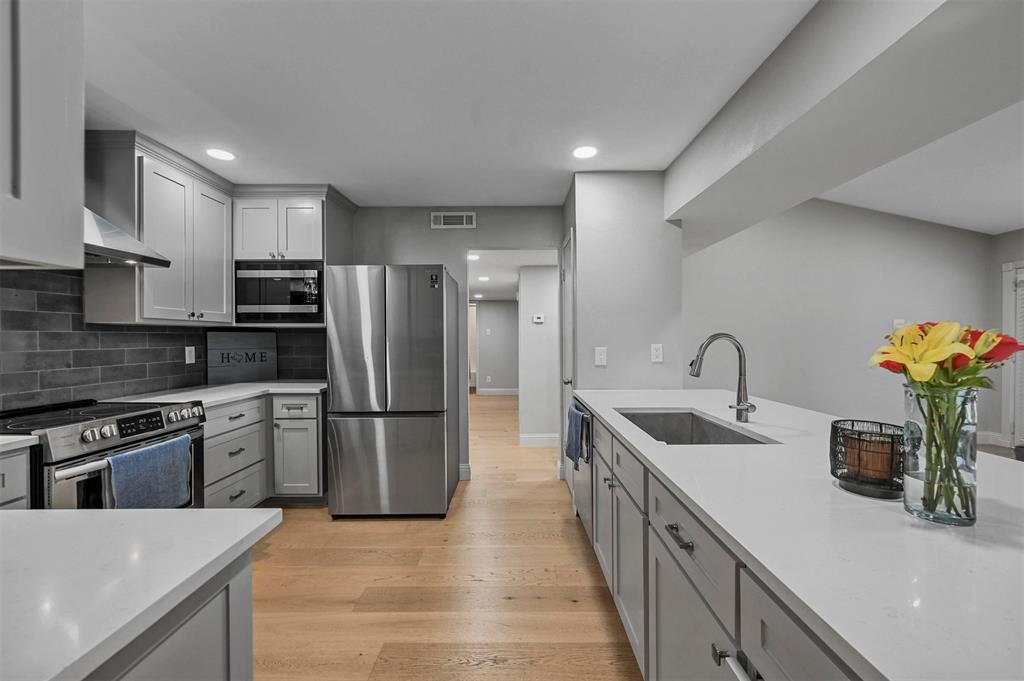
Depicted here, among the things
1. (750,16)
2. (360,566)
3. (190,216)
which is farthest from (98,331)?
(750,16)

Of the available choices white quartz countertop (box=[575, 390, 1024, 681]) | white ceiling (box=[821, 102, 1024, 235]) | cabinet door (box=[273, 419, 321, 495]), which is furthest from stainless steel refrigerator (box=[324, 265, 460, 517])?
white ceiling (box=[821, 102, 1024, 235])

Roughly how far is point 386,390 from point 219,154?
185 cm

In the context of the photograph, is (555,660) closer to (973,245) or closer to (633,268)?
(633,268)

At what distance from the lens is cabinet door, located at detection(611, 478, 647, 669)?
5.10ft

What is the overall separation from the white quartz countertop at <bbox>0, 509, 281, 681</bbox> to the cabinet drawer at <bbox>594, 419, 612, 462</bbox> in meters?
1.45

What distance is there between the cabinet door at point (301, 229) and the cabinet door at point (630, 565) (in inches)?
112

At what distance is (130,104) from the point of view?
230 cm

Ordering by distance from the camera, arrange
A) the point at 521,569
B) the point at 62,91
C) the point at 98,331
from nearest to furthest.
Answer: the point at 62,91 < the point at 521,569 < the point at 98,331

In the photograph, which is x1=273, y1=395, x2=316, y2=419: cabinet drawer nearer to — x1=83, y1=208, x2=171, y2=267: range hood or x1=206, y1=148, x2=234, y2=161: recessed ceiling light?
x1=83, y1=208, x2=171, y2=267: range hood

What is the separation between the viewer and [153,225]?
2.78 metres

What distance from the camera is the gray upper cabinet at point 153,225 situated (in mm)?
2648

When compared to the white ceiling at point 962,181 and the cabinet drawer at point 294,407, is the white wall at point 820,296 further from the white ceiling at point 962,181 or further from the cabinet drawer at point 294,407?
the cabinet drawer at point 294,407

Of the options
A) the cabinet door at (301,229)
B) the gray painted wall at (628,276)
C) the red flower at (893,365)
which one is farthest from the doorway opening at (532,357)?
the red flower at (893,365)

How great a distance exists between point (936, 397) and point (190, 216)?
3.82 m
